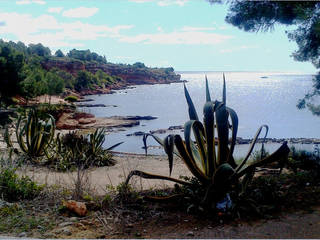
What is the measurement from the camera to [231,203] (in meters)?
3.55

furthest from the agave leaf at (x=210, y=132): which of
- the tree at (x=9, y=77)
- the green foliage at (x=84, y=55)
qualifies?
the green foliage at (x=84, y=55)

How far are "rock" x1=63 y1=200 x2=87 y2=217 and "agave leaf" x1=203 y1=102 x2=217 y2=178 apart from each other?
1.29 metres

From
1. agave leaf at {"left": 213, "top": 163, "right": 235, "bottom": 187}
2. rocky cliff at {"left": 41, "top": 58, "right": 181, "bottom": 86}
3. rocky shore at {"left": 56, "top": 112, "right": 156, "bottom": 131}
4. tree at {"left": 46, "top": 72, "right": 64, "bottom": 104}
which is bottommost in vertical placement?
rocky shore at {"left": 56, "top": 112, "right": 156, "bottom": 131}

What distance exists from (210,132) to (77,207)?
1.48 metres

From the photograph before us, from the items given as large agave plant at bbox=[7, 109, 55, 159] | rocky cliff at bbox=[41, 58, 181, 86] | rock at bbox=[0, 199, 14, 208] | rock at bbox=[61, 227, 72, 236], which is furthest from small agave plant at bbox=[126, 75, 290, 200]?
rocky cliff at bbox=[41, 58, 181, 86]

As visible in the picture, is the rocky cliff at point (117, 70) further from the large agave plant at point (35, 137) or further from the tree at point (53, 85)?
the large agave plant at point (35, 137)

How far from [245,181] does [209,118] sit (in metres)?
0.72

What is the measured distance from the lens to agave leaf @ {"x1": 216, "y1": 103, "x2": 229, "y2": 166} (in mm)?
3695

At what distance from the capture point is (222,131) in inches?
147

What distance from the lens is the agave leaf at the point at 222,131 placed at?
3.70 metres

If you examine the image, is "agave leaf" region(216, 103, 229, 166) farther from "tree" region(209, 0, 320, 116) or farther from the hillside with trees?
the hillside with trees

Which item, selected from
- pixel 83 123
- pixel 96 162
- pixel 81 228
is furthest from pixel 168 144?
pixel 83 123

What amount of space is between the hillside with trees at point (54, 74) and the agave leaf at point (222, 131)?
34.5m

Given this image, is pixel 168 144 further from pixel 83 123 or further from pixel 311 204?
pixel 83 123
